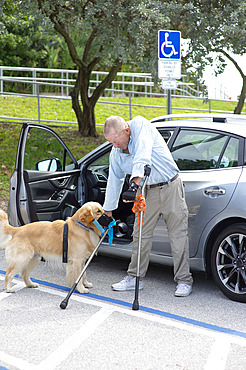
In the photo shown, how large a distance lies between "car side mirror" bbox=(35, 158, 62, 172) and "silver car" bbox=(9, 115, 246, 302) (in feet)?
0.04

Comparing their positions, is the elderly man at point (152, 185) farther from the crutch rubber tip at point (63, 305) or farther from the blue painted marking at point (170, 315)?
the crutch rubber tip at point (63, 305)

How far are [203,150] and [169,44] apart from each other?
3.12 metres

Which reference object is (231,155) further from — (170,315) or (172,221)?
(170,315)

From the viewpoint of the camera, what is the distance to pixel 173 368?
3518 millimetres

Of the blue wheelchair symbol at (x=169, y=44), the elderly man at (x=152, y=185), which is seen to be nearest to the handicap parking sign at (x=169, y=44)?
the blue wheelchair symbol at (x=169, y=44)

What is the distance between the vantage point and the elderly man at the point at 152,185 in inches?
186

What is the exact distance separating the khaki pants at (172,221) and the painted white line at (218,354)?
109 centimetres

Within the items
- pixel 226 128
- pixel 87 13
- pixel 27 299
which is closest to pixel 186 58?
pixel 87 13

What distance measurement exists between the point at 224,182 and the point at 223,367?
1.81 meters

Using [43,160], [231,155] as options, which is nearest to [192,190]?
[231,155]

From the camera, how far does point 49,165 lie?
6.05 metres

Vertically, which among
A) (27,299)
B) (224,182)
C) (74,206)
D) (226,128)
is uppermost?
(226,128)

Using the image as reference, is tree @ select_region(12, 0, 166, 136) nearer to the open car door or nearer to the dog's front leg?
the open car door

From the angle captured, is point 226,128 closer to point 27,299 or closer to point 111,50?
point 27,299
